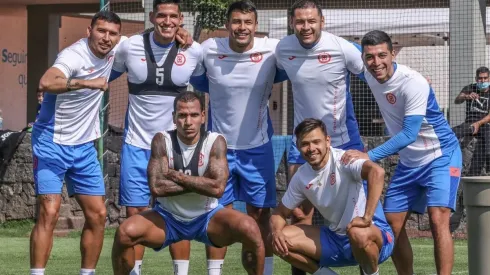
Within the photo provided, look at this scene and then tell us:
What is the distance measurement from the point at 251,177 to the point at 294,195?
2.94 ft

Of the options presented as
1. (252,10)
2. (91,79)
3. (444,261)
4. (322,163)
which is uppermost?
(252,10)

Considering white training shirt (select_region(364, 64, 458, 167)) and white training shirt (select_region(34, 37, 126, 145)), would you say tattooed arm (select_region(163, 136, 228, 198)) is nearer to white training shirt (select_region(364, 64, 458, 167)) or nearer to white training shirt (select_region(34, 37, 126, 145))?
white training shirt (select_region(34, 37, 126, 145))

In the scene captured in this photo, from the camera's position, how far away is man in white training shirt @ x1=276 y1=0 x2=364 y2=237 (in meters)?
9.38

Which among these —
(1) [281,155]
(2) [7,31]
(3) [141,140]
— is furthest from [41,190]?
(2) [7,31]

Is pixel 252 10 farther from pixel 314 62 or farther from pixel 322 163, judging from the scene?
pixel 322 163

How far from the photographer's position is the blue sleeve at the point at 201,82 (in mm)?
9836

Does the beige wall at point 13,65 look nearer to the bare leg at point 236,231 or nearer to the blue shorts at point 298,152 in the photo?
the blue shorts at point 298,152

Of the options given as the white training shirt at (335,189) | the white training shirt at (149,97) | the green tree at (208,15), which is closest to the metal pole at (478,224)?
the white training shirt at (335,189)

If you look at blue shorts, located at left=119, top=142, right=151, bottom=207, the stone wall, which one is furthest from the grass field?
blue shorts, located at left=119, top=142, right=151, bottom=207

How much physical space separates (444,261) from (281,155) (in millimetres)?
5884

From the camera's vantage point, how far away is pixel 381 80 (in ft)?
30.8

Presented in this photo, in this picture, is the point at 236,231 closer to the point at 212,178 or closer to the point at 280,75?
the point at 212,178

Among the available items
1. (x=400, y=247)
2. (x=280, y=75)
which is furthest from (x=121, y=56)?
(x=400, y=247)

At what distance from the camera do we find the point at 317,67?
30.9 ft
